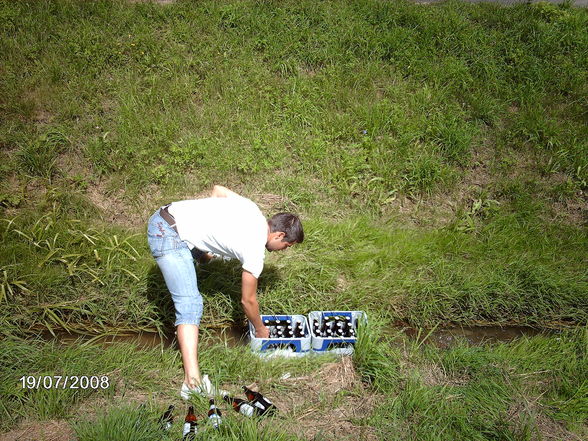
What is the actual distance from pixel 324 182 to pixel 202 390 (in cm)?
303

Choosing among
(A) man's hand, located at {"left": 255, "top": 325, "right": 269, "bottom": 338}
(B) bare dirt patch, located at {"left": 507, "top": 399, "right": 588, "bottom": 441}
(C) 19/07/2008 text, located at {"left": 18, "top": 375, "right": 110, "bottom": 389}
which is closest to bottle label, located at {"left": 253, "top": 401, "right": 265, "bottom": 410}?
(A) man's hand, located at {"left": 255, "top": 325, "right": 269, "bottom": 338}

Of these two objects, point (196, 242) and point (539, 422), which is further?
point (196, 242)

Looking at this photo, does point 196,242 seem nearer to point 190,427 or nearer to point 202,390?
point 202,390

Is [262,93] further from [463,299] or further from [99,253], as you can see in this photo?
[463,299]

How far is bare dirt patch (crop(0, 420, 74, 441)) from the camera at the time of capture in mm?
3521

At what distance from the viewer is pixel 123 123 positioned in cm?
625

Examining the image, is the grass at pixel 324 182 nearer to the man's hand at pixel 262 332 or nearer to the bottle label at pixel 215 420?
the bottle label at pixel 215 420

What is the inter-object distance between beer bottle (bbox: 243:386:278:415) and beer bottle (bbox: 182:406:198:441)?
0.44 meters

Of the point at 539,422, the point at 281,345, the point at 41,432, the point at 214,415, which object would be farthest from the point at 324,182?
the point at 41,432

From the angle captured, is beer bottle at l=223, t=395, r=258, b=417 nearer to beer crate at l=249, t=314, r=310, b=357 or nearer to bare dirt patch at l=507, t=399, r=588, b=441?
beer crate at l=249, t=314, r=310, b=357

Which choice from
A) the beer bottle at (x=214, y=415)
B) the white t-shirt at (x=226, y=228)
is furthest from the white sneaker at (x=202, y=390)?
the white t-shirt at (x=226, y=228)

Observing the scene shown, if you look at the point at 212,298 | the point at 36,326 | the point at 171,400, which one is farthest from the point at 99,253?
the point at 171,400

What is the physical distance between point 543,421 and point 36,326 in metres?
4.35

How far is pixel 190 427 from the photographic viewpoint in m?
3.52
